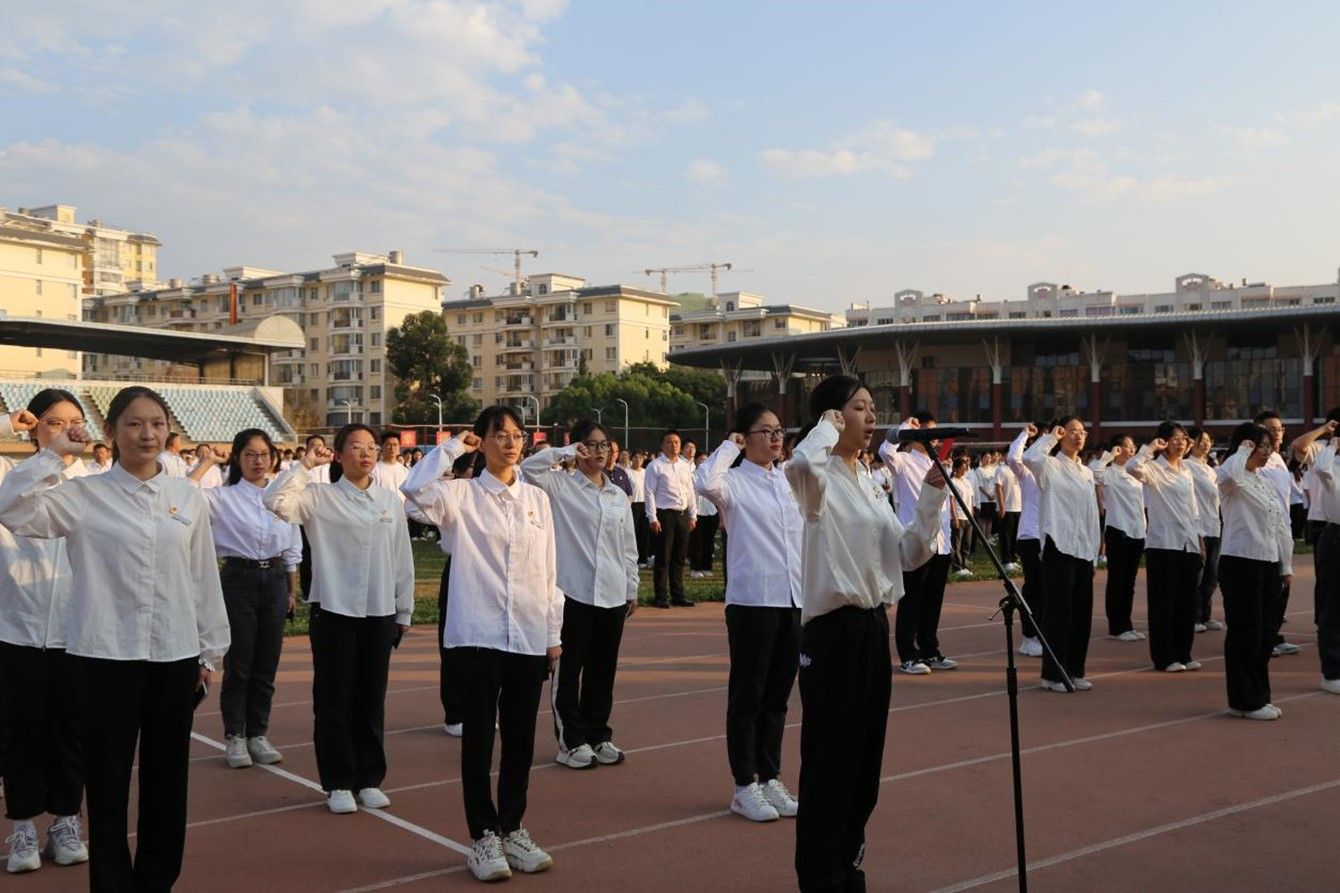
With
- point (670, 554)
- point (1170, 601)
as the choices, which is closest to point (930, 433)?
point (1170, 601)

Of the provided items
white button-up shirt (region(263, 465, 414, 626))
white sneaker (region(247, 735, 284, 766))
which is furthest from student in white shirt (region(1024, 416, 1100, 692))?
white sneaker (region(247, 735, 284, 766))

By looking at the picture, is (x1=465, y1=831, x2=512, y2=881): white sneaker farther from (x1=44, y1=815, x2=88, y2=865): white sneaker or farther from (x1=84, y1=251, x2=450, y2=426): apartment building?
(x1=84, y1=251, x2=450, y2=426): apartment building

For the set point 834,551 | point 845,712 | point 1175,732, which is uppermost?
point 834,551

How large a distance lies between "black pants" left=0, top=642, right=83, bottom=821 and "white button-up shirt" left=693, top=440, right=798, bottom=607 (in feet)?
10.8

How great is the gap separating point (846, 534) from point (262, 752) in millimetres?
4423

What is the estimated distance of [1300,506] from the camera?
24.0 metres

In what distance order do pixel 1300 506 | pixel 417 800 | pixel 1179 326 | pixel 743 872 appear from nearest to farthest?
pixel 743 872 → pixel 417 800 → pixel 1300 506 → pixel 1179 326

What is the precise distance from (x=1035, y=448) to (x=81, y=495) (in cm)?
738

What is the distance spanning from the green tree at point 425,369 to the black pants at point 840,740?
246 ft

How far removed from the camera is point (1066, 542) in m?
9.93

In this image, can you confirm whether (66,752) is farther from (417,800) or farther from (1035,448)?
(1035,448)

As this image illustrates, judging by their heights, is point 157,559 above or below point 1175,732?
above

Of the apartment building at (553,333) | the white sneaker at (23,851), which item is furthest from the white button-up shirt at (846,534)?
the apartment building at (553,333)

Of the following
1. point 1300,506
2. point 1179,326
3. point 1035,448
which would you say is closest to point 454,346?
point 1179,326
